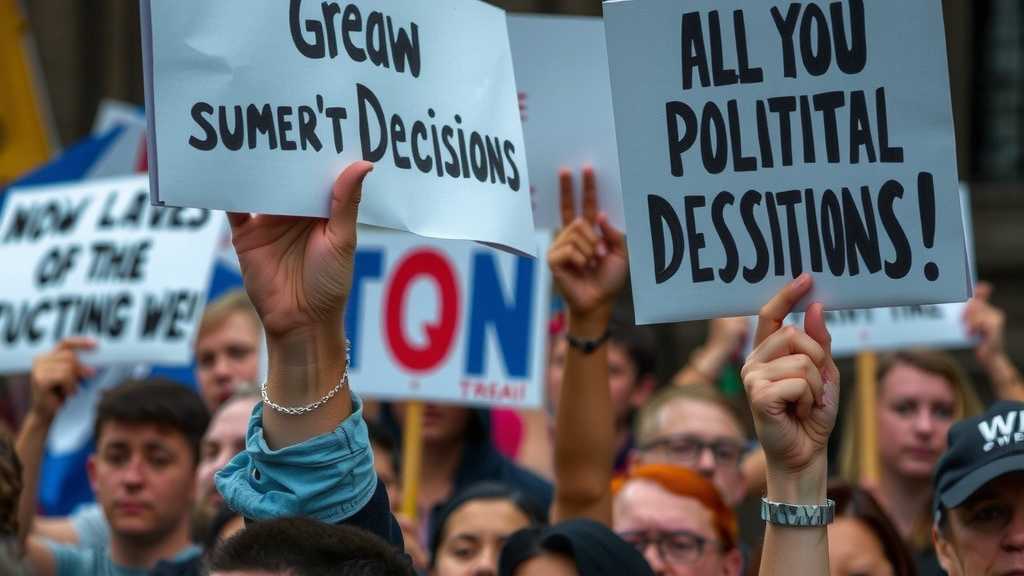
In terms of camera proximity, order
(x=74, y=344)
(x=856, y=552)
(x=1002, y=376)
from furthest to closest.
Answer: (x=1002, y=376) → (x=74, y=344) → (x=856, y=552)

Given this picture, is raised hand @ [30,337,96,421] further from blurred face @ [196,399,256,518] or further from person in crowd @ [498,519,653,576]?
person in crowd @ [498,519,653,576]

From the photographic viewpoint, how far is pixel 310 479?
2881 mm

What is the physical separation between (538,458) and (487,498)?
5.36ft

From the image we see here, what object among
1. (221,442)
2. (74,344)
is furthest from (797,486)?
(74,344)

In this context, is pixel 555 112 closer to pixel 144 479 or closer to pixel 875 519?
pixel 875 519

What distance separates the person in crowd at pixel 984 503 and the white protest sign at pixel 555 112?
1168mm

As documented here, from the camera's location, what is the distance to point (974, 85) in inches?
483

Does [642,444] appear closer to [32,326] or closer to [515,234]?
[32,326]

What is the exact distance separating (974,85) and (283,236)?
993cm

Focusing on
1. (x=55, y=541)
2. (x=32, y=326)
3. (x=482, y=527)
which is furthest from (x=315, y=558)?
(x=32, y=326)

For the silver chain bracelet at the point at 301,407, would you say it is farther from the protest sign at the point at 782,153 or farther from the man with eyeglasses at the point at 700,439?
the man with eyeglasses at the point at 700,439

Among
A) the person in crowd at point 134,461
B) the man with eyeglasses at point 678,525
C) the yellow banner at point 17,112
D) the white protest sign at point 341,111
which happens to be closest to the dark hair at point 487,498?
the man with eyeglasses at point 678,525

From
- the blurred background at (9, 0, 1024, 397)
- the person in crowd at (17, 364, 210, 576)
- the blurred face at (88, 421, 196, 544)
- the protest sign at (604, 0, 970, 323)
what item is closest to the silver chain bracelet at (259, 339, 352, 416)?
the protest sign at (604, 0, 970, 323)

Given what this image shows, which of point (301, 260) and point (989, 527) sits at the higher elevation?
point (301, 260)
